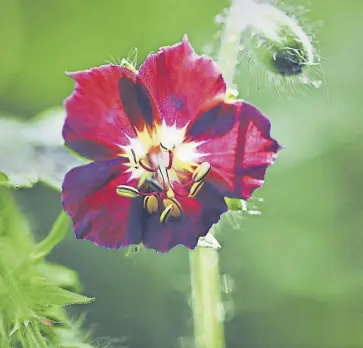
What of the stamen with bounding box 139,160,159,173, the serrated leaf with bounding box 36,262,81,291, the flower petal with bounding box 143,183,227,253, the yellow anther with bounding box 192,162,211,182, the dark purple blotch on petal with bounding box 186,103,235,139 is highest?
the dark purple blotch on petal with bounding box 186,103,235,139

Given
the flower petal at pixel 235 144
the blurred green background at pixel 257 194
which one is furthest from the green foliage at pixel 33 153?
the flower petal at pixel 235 144

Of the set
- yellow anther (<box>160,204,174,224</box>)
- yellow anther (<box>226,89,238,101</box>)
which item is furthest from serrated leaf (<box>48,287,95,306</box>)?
yellow anther (<box>226,89,238,101</box>)

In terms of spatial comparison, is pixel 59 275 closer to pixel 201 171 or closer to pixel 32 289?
pixel 32 289

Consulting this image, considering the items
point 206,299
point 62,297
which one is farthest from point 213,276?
point 62,297

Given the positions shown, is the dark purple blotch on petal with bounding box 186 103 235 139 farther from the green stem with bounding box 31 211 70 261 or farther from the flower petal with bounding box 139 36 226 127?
the green stem with bounding box 31 211 70 261

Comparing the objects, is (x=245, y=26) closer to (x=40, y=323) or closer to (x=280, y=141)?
(x=280, y=141)

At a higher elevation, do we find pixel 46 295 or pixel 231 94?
pixel 231 94

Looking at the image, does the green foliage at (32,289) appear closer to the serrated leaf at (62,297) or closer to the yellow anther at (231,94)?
the serrated leaf at (62,297)
